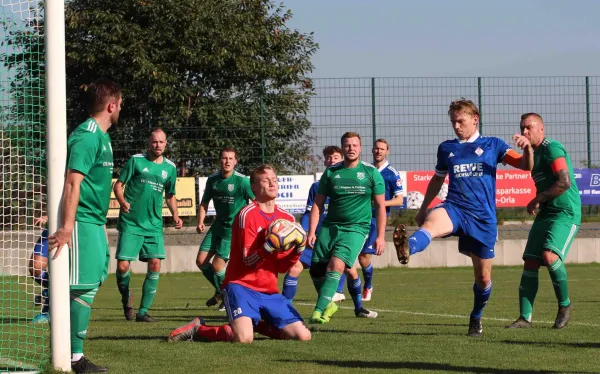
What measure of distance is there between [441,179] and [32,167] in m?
3.60

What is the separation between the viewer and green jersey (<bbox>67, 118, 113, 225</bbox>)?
6965 millimetres

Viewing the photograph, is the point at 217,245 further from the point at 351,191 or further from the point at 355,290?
the point at 351,191

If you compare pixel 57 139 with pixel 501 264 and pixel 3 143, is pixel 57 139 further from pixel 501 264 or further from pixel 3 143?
pixel 501 264

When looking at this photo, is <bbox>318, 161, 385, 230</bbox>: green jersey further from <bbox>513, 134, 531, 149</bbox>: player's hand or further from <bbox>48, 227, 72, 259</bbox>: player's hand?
<bbox>48, 227, 72, 259</bbox>: player's hand

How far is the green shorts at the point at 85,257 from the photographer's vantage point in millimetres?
7109

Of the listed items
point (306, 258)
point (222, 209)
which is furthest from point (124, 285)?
point (222, 209)

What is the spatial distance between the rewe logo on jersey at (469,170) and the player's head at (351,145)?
1803 millimetres

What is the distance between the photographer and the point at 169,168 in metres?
12.8

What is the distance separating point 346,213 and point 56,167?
14.7ft

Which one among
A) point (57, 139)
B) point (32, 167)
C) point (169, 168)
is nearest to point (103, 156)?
point (57, 139)

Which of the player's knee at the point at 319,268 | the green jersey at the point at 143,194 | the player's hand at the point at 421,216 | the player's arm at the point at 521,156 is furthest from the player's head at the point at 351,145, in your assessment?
the green jersey at the point at 143,194

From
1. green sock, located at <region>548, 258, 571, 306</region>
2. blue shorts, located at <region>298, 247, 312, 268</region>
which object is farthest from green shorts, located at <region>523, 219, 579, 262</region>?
blue shorts, located at <region>298, 247, 312, 268</region>

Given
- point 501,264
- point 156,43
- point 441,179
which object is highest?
point 156,43

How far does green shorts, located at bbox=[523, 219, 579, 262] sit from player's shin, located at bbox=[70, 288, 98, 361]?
462 cm
